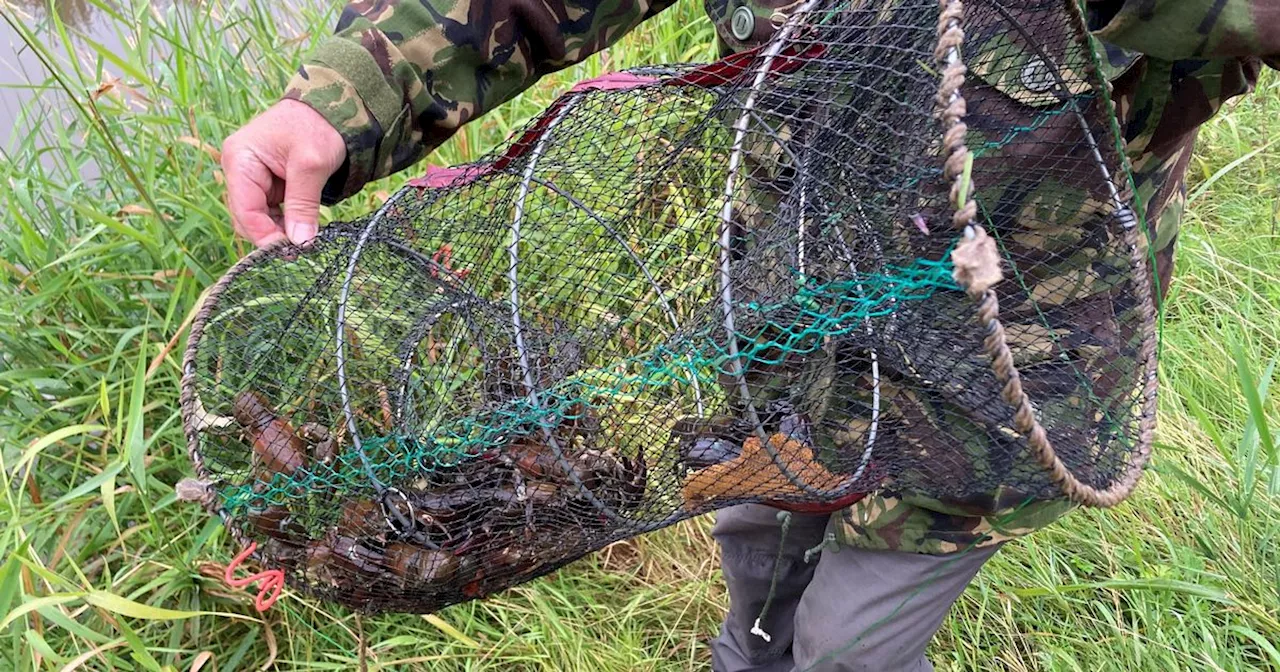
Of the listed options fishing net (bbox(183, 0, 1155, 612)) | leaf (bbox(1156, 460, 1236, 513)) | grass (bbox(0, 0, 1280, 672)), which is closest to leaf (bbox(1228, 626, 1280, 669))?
grass (bbox(0, 0, 1280, 672))

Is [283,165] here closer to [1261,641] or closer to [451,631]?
[451,631]

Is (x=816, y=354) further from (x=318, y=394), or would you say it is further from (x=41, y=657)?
(x=41, y=657)

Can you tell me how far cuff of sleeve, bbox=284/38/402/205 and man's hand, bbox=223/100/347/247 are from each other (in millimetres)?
13

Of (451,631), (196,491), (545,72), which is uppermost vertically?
(545,72)

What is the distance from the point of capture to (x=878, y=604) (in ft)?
4.04

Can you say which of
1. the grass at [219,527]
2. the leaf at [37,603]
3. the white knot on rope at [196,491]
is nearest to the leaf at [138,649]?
the grass at [219,527]

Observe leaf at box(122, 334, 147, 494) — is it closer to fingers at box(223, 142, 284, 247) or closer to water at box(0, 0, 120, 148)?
fingers at box(223, 142, 284, 247)

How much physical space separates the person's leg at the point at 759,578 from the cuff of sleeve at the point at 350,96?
83 centimetres

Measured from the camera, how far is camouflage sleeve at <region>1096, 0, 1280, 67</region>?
2.53ft

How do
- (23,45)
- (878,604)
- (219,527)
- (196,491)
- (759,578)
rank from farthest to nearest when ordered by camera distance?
(23,45) → (219,527) → (759,578) → (878,604) → (196,491)

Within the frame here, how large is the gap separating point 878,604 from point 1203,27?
78cm

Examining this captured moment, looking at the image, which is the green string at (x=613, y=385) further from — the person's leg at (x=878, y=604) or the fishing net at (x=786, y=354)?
the person's leg at (x=878, y=604)

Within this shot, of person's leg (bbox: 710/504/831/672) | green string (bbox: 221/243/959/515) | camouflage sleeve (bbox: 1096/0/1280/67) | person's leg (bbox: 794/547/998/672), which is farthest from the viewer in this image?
person's leg (bbox: 710/504/831/672)

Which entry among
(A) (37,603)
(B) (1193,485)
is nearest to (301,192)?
(A) (37,603)
